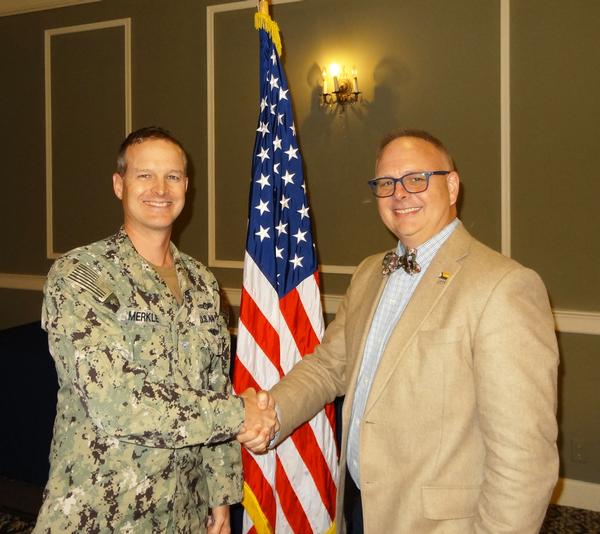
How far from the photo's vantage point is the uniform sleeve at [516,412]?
4.67ft

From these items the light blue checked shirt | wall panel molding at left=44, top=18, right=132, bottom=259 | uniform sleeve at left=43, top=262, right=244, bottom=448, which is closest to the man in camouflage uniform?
uniform sleeve at left=43, top=262, right=244, bottom=448

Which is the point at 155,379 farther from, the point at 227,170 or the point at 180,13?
the point at 180,13

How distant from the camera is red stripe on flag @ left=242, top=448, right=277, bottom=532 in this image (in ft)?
8.48

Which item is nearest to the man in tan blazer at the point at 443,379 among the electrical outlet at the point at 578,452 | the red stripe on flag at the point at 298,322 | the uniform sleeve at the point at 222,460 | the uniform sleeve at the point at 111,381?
the uniform sleeve at the point at 222,460

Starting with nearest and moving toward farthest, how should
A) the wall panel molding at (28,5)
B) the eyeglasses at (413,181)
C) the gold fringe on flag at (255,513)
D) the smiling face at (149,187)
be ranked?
the eyeglasses at (413,181) < the smiling face at (149,187) < the gold fringe on flag at (255,513) < the wall panel molding at (28,5)

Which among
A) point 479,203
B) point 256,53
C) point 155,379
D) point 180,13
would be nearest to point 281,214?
point 155,379

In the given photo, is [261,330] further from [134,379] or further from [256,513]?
[134,379]

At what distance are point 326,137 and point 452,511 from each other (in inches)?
134

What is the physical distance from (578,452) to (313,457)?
2.14m

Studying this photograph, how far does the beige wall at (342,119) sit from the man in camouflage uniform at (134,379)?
2669 mm

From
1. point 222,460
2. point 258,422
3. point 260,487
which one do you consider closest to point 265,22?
point 258,422

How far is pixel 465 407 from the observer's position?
1.54 metres

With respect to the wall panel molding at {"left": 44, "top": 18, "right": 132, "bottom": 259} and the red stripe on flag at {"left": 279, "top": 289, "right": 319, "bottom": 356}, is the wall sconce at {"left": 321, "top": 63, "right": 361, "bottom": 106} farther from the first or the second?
the red stripe on flag at {"left": 279, "top": 289, "right": 319, "bottom": 356}

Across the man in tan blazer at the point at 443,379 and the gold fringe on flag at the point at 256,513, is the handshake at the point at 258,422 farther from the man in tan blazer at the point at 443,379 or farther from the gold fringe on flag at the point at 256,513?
the gold fringe on flag at the point at 256,513
